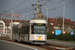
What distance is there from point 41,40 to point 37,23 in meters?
2.17

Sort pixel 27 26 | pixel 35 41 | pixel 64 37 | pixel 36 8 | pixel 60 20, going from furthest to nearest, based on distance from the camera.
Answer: pixel 60 20
pixel 64 37
pixel 36 8
pixel 27 26
pixel 35 41

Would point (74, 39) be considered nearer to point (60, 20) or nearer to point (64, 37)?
point (64, 37)

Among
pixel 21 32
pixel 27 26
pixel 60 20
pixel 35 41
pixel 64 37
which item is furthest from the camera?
pixel 60 20

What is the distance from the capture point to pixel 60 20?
324ft

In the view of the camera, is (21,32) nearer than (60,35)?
Yes

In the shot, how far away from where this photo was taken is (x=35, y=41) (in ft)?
77.4

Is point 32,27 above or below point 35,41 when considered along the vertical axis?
above

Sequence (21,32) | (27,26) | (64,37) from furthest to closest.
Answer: (64,37)
(21,32)
(27,26)

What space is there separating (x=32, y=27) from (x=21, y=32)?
5.09 metres

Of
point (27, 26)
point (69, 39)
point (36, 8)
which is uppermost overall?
point (36, 8)

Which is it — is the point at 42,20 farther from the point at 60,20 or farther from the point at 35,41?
the point at 60,20

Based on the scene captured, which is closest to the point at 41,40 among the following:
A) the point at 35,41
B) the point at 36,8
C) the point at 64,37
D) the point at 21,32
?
the point at 35,41

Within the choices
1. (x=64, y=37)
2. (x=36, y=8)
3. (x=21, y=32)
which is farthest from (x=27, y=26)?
(x=64, y=37)

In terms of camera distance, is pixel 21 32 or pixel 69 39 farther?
pixel 69 39
